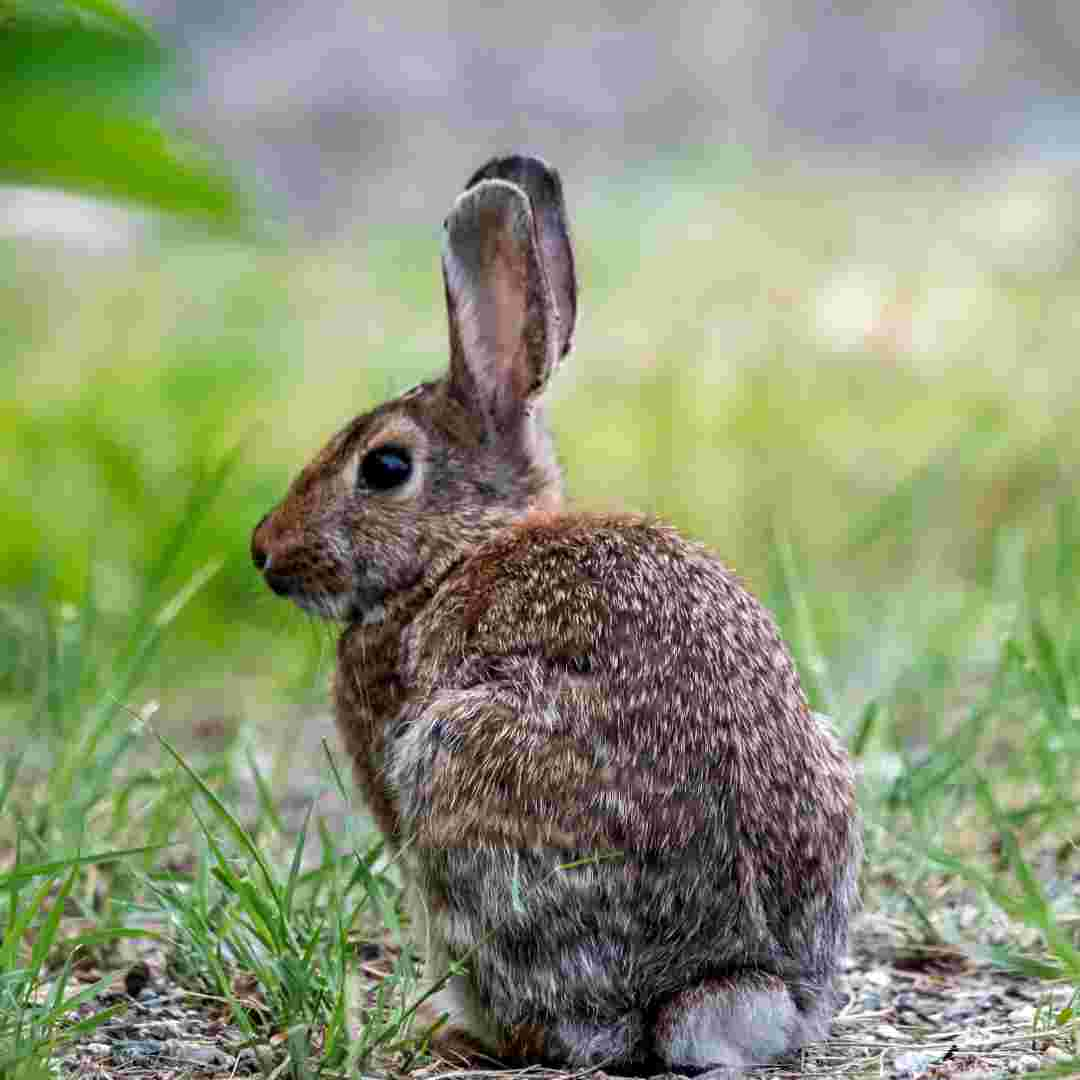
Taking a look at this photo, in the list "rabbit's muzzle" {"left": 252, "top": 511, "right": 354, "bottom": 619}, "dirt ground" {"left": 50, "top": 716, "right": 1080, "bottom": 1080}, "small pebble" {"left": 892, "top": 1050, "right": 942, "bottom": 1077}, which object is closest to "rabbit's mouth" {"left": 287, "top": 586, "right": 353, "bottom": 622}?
"rabbit's muzzle" {"left": 252, "top": 511, "right": 354, "bottom": 619}

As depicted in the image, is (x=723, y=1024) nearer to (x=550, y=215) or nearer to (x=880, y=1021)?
(x=880, y=1021)

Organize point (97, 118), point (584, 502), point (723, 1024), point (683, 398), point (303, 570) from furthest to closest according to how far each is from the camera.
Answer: point (683, 398) < point (584, 502) < point (303, 570) < point (723, 1024) < point (97, 118)

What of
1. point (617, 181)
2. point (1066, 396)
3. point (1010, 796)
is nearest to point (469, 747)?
point (1010, 796)

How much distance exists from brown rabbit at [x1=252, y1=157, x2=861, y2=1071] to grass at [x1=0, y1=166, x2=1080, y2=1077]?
23cm

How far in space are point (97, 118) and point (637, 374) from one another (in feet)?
22.9

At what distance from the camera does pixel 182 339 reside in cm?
1076

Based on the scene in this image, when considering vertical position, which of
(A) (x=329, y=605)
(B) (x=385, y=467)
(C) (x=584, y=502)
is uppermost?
(C) (x=584, y=502)

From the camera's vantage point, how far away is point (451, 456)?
4898mm

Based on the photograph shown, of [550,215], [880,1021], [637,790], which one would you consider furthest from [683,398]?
[637,790]

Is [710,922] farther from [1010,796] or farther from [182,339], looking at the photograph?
[182,339]

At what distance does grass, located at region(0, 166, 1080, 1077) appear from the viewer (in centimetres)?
421

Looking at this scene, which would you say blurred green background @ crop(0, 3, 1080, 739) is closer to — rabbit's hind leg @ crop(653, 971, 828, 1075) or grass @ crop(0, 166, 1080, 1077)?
grass @ crop(0, 166, 1080, 1077)

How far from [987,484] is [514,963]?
5722 millimetres

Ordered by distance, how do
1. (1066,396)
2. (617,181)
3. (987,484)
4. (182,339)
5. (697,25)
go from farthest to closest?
(697,25)
(617,181)
(182,339)
(1066,396)
(987,484)
